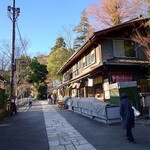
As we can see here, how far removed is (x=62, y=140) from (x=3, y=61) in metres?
33.1

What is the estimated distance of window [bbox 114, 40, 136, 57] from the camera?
18.2 metres

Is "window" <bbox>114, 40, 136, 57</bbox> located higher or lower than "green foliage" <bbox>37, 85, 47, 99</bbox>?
higher

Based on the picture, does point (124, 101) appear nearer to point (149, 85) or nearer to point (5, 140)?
point (5, 140)

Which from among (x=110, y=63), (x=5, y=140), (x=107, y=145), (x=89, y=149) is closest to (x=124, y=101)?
(x=107, y=145)

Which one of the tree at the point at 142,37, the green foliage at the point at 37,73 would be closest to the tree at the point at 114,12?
the tree at the point at 142,37

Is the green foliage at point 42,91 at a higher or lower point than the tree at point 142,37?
lower

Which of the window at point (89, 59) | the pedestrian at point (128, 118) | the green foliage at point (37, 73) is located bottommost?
the pedestrian at point (128, 118)

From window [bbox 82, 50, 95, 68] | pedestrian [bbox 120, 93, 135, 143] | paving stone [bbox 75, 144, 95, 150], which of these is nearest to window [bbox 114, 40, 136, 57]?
window [bbox 82, 50, 95, 68]

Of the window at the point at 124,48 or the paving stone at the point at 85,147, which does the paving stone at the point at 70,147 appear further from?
the window at the point at 124,48

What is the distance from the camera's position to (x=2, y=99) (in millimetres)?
18375

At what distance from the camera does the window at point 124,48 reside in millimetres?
18163

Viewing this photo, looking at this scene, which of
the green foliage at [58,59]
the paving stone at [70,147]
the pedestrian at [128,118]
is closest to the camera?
the paving stone at [70,147]

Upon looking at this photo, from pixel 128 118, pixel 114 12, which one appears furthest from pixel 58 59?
pixel 128 118

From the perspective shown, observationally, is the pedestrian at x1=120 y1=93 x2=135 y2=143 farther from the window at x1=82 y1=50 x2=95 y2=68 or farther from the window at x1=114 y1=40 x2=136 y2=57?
the window at x1=82 y1=50 x2=95 y2=68
